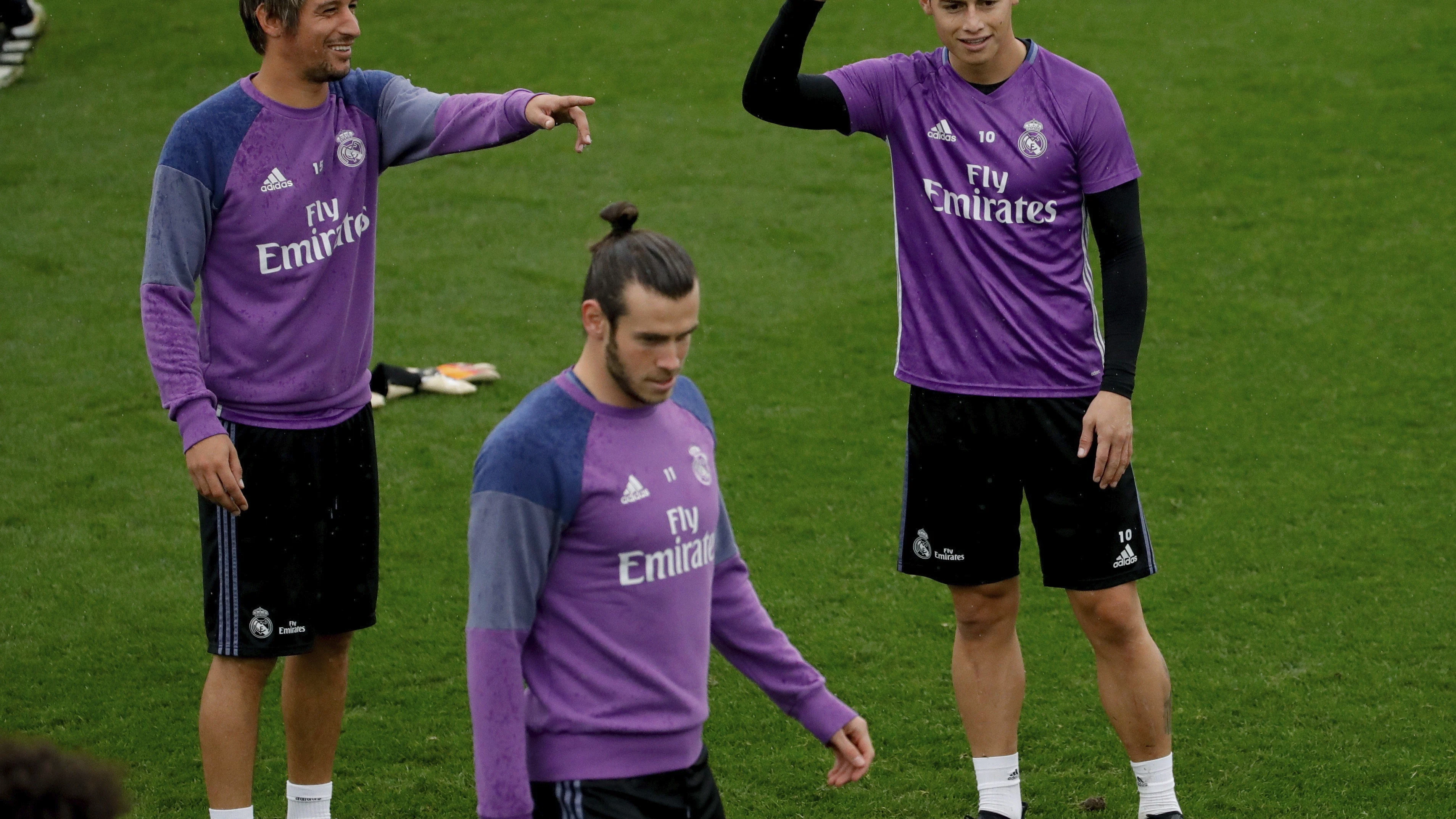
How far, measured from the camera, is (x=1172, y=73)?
13.2 m

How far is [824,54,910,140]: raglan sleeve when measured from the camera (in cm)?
447

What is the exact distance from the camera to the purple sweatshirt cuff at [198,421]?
394 centimetres

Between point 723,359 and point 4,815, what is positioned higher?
point 4,815

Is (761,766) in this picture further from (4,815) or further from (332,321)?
(4,815)

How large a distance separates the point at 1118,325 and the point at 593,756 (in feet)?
6.57

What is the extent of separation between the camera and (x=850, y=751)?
330 cm

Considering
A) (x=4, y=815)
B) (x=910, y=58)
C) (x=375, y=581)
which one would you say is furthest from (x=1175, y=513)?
(x=4, y=815)

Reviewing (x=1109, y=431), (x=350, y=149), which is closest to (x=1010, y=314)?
(x=1109, y=431)

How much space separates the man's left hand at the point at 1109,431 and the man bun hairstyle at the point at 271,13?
230 centimetres

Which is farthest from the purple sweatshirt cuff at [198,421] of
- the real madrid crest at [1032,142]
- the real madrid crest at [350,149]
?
the real madrid crest at [1032,142]

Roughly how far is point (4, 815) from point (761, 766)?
133 inches

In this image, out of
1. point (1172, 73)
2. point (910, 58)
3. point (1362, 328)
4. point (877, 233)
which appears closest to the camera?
point (910, 58)

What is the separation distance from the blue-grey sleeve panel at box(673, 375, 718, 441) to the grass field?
6.50 ft

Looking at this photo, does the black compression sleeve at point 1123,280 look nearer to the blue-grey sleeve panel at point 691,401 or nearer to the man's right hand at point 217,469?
the blue-grey sleeve panel at point 691,401
